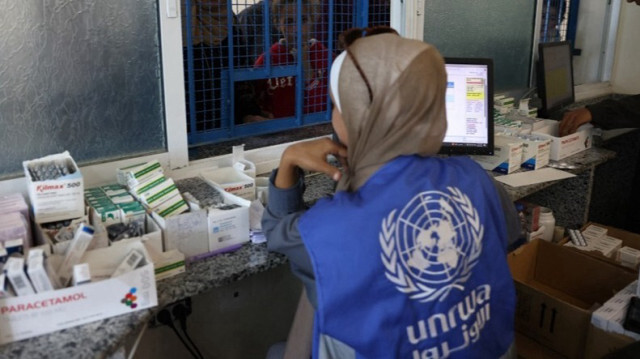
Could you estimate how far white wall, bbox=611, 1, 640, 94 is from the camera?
11.4ft

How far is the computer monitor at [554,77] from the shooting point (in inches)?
106

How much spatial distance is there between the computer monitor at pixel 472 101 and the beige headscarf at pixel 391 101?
110 cm

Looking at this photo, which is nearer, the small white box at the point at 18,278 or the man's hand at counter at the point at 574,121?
the small white box at the point at 18,278

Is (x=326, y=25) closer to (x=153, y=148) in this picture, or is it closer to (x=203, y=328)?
(x=153, y=148)

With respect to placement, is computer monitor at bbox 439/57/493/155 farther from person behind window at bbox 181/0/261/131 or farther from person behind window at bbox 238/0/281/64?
person behind window at bbox 181/0/261/131

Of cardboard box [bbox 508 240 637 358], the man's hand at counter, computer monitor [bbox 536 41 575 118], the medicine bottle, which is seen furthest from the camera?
computer monitor [bbox 536 41 575 118]

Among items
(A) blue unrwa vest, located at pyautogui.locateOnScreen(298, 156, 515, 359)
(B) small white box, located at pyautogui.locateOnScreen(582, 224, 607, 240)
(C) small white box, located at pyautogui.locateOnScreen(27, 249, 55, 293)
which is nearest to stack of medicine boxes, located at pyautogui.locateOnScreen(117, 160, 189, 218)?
(C) small white box, located at pyautogui.locateOnScreen(27, 249, 55, 293)

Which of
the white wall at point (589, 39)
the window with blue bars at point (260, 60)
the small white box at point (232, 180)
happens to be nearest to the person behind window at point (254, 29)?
the window with blue bars at point (260, 60)

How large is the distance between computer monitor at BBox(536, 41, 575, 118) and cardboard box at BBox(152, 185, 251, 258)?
171cm

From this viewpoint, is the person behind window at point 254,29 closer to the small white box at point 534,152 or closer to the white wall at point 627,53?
the small white box at point 534,152

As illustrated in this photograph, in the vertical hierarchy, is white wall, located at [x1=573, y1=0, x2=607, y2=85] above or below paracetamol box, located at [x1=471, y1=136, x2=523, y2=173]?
above

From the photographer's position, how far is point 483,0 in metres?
2.75

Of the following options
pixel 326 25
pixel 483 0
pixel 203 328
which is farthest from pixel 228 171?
pixel 483 0

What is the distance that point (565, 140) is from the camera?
2.44 metres
